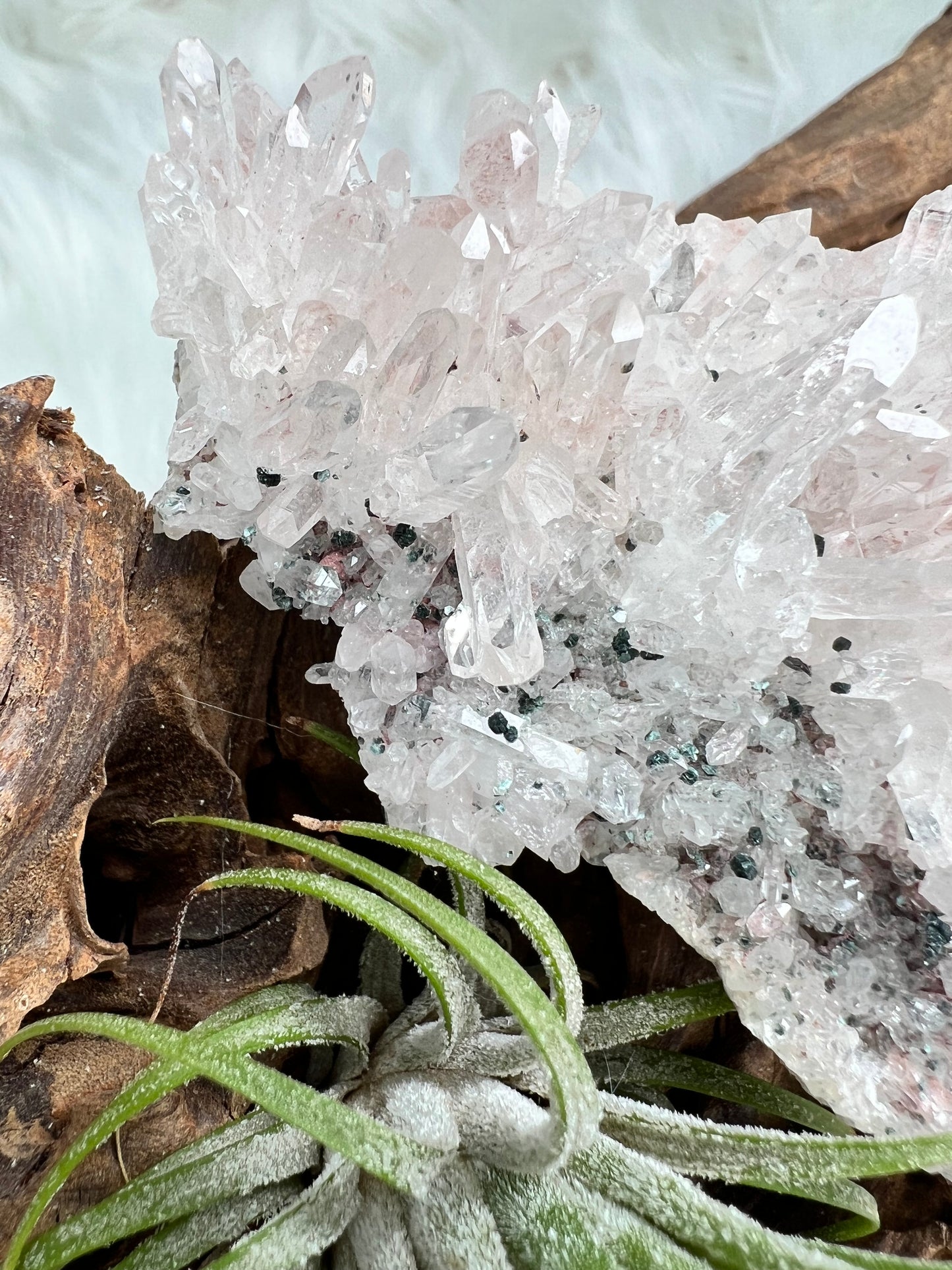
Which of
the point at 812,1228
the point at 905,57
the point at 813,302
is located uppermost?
the point at 905,57

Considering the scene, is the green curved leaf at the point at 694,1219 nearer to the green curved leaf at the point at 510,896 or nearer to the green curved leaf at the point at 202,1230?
the green curved leaf at the point at 510,896

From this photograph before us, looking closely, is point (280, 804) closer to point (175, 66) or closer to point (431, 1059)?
point (431, 1059)

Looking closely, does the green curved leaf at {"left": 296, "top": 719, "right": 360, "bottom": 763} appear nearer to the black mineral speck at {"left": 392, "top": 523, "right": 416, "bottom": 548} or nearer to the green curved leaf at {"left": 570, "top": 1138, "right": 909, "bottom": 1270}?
the black mineral speck at {"left": 392, "top": 523, "right": 416, "bottom": 548}

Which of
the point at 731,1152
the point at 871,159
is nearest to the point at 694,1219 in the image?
the point at 731,1152

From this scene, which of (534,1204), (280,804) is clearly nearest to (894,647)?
(534,1204)

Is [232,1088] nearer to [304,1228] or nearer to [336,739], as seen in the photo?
[304,1228]

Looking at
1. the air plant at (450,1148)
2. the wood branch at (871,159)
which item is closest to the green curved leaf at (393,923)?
the air plant at (450,1148)
